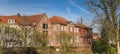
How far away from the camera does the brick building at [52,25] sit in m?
54.5

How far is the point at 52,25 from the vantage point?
61062mm

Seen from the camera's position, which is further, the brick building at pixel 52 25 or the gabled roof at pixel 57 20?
the gabled roof at pixel 57 20

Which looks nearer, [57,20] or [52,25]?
[52,25]

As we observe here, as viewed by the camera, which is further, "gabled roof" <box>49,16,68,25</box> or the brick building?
"gabled roof" <box>49,16,68,25</box>

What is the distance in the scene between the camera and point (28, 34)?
140ft

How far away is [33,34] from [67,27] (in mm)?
21629

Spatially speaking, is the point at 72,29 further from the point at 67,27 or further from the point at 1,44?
the point at 1,44

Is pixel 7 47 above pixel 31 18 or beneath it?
beneath

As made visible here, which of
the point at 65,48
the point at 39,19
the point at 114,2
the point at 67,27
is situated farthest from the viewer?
the point at 67,27

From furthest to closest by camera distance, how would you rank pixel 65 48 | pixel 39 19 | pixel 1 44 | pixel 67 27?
pixel 67 27
pixel 39 19
pixel 65 48
pixel 1 44

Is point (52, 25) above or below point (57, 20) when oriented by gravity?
below

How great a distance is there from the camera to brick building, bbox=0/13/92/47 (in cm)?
5447

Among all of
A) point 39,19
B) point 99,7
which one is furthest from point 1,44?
point 39,19

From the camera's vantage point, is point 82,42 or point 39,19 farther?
point 82,42
